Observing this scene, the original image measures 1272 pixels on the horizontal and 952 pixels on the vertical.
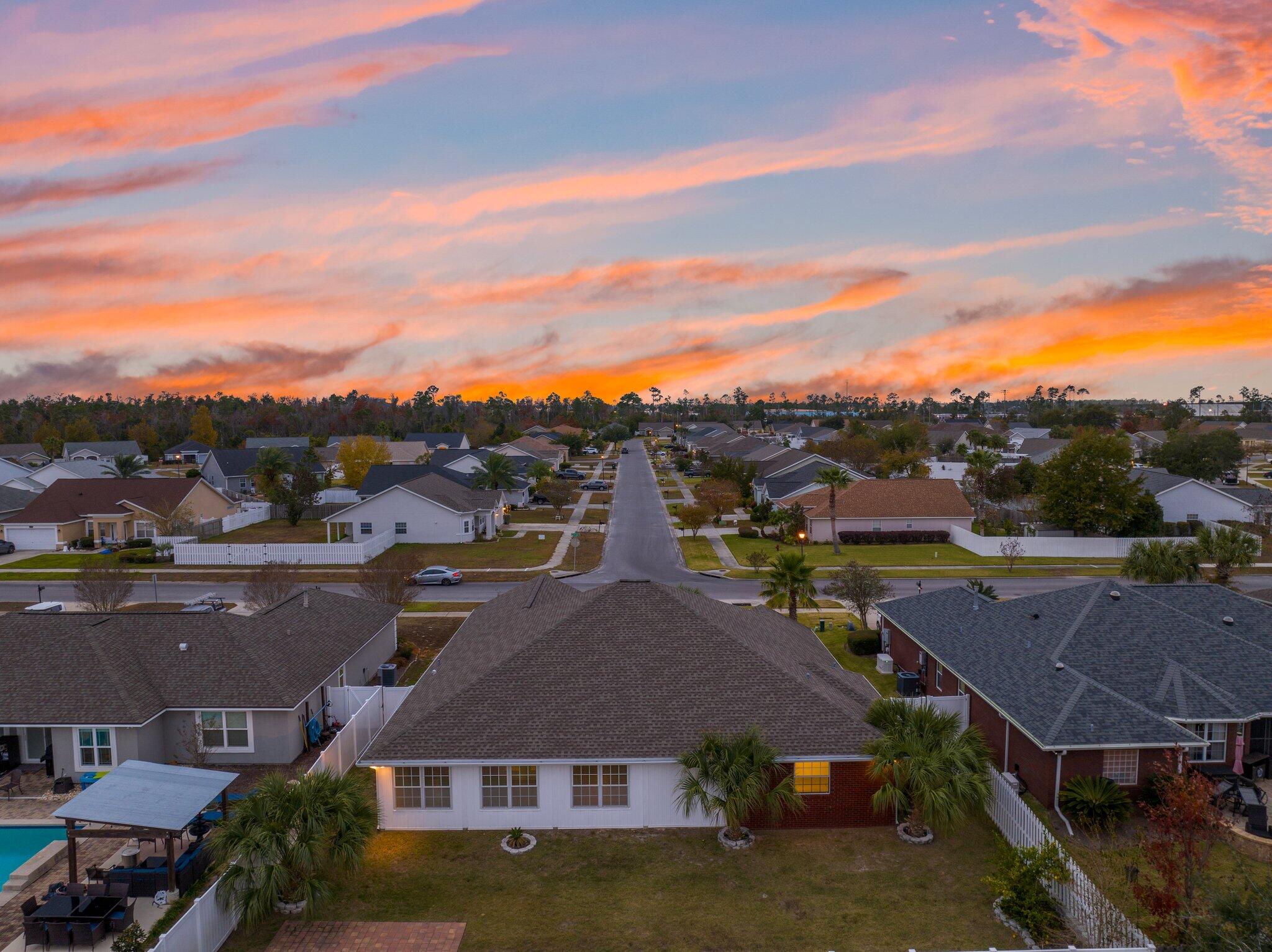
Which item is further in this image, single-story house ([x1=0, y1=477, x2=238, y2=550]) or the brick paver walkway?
single-story house ([x1=0, y1=477, x2=238, y2=550])

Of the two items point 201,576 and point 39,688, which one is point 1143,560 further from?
point 201,576

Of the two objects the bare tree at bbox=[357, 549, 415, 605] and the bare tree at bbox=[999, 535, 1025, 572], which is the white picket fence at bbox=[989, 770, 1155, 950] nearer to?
the bare tree at bbox=[357, 549, 415, 605]

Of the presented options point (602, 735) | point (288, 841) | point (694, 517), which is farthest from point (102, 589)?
point (694, 517)

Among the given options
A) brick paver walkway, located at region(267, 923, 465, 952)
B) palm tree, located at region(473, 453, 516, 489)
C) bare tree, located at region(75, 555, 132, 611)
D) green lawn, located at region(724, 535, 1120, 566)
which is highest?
palm tree, located at region(473, 453, 516, 489)

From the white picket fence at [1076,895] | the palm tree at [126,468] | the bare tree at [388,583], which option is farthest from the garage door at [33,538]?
the white picket fence at [1076,895]

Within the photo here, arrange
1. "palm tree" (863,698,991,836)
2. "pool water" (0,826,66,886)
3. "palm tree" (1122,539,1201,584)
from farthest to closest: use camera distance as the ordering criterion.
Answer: "palm tree" (1122,539,1201,584) < "pool water" (0,826,66,886) < "palm tree" (863,698,991,836)

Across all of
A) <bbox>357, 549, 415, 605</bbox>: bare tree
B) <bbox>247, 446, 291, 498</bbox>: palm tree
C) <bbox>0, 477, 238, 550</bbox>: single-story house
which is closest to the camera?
<bbox>357, 549, 415, 605</bbox>: bare tree

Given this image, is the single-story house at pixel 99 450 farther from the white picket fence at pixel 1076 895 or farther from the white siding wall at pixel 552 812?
the white picket fence at pixel 1076 895

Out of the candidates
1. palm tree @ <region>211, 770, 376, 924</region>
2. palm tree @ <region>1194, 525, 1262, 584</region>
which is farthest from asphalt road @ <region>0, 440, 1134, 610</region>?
palm tree @ <region>211, 770, 376, 924</region>

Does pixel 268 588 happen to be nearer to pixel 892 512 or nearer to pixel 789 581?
pixel 789 581
